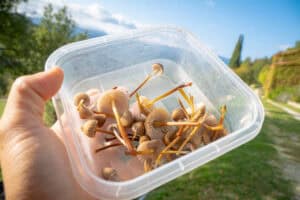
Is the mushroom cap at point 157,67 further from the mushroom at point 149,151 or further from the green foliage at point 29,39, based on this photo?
the green foliage at point 29,39

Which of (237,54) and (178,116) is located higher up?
(237,54)

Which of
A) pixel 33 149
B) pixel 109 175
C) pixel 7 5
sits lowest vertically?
pixel 109 175

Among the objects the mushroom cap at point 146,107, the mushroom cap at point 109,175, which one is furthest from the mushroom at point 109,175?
the mushroom cap at point 146,107

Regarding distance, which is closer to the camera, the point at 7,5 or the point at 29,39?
the point at 7,5

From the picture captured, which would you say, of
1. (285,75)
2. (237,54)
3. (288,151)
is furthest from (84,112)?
(237,54)

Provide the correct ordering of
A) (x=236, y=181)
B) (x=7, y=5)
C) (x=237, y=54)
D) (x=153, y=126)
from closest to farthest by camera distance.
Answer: (x=153, y=126), (x=236, y=181), (x=7, y=5), (x=237, y=54)

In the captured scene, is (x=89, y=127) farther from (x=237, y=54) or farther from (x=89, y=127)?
(x=237, y=54)

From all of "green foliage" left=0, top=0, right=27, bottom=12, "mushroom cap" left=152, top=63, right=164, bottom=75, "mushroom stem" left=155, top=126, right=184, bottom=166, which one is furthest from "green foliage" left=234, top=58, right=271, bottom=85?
"mushroom stem" left=155, top=126, right=184, bottom=166

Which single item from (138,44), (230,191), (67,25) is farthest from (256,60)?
(138,44)
